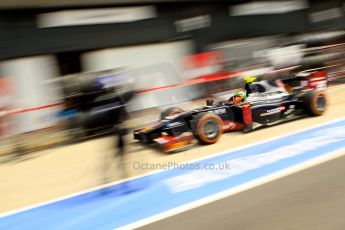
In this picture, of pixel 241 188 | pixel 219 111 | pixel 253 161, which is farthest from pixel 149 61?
pixel 241 188

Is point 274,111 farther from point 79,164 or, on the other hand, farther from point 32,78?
point 32,78

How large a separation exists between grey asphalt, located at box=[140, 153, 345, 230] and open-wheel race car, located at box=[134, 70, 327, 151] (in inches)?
99.9

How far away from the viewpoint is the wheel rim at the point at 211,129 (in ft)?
25.0

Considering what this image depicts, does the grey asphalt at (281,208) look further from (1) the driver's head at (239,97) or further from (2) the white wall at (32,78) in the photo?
(2) the white wall at (32,78)

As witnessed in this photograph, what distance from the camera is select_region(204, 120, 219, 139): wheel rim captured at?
7.62 metres

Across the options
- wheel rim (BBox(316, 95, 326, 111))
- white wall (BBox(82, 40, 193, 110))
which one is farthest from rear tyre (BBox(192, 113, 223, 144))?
white wall (BBox(82, 40, 193, 110))

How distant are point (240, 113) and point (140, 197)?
131 inches

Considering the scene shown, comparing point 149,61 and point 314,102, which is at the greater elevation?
point 149,61

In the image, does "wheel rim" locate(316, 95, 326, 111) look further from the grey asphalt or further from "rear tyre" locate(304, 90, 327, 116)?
the grey asphalt

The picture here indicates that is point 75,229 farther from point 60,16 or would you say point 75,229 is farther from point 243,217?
point 60,16

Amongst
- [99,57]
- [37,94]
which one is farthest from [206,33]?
[37,94]

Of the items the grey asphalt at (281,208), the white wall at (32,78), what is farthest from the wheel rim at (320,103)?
the white wall at (32,78)

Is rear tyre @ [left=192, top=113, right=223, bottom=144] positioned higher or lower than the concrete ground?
higher

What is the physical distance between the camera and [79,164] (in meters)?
7.60
